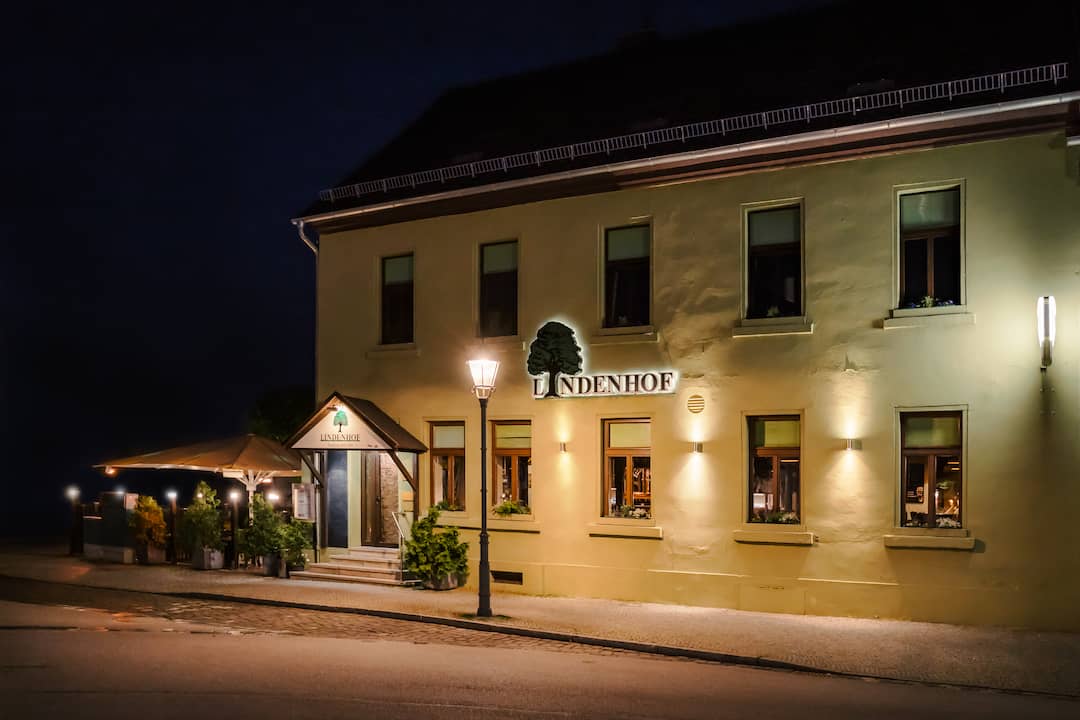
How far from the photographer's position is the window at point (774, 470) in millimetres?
16750

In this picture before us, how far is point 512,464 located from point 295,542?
458cm

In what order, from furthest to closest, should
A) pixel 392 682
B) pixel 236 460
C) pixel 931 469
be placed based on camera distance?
pixel 236 460
pixel 931 469
pixel 392 682

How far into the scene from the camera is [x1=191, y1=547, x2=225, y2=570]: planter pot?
22109 millimetres

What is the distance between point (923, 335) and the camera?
1566 centimetres

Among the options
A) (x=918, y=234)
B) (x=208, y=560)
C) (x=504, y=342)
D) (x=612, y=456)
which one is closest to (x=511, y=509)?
(x=612, y=456)

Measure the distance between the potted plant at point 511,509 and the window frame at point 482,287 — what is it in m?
3.00

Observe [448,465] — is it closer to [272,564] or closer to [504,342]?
[504,342]

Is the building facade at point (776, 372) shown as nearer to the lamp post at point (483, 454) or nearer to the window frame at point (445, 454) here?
the window frame at point (445, 454)

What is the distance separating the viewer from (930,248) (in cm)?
1588

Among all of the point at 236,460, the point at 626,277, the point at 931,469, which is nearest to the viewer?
the point at 931,469

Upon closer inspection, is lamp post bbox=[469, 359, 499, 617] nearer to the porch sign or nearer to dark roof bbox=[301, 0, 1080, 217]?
the porch sign

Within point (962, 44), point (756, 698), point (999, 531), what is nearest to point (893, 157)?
point (962, 44)

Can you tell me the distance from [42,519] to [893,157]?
3132 centimetres

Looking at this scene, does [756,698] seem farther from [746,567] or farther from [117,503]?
[117,503]
